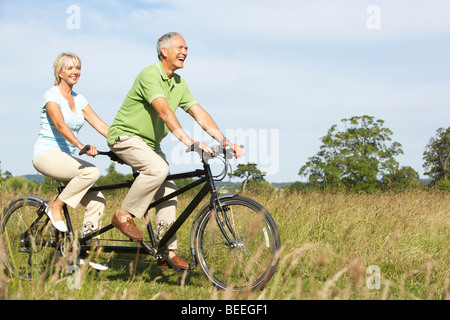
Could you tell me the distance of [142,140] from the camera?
476 centimetres

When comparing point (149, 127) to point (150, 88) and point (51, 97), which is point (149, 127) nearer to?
point (150, 88)

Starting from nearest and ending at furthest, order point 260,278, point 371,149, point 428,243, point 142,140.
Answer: point 260,278 → point 142,140 → point 428,243 → point 371,149

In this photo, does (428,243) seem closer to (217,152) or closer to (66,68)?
(217,152)

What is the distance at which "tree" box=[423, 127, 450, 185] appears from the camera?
53125 millimetres

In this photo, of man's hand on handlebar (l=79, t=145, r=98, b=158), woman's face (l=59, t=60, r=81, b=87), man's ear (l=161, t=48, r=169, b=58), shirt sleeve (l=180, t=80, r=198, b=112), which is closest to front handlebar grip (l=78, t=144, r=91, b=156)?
man's hand on handlebar (l=79, t=145, r=98, b=158)

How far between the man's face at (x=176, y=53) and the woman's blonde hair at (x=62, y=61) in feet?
3.60

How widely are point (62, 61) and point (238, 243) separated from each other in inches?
104

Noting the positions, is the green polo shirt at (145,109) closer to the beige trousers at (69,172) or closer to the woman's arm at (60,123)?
the woman's arm at (60,123)

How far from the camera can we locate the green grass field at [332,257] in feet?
14.6

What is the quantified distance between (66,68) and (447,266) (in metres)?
4.50

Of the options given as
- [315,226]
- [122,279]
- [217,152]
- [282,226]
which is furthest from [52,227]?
[315,226]

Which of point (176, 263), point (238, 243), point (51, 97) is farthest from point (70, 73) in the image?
point (238, 243)

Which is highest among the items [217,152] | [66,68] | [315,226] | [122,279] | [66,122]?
[66,68]

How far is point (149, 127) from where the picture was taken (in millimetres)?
4820
